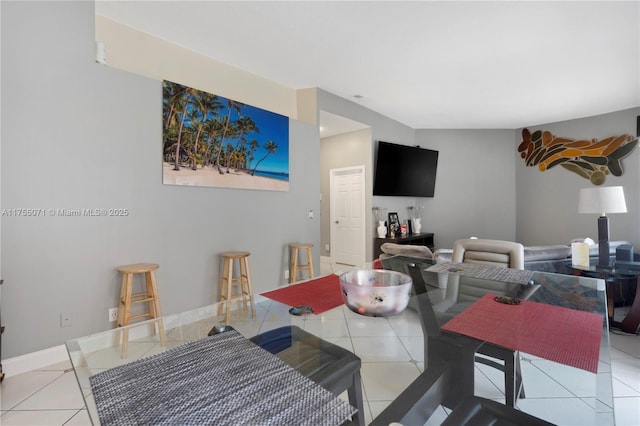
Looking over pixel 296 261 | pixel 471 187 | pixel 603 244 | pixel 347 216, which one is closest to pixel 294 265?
pixel 296 261

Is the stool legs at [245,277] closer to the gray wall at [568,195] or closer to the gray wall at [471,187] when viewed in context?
the gray wall at [471,187]

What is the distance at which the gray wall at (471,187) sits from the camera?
6.38m

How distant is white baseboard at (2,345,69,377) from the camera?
209 centimetres

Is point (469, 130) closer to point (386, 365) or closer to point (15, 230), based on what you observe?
point (386, 365)

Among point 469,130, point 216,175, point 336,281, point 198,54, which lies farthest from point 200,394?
point 469,130

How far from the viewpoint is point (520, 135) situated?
6.25 meters

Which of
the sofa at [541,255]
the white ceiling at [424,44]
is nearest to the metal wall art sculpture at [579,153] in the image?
the white ceiling at [424,44]

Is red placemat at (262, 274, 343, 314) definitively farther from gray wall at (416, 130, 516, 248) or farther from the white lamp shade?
gray wall at (416, 130, 516, 248)

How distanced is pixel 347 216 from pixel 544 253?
3.48 meters

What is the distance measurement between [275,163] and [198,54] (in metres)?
1.46

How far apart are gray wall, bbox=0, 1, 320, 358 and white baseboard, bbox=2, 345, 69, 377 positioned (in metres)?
0.05

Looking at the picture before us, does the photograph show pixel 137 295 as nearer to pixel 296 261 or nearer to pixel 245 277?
pixel 245 277

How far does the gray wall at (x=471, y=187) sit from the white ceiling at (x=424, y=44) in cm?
176

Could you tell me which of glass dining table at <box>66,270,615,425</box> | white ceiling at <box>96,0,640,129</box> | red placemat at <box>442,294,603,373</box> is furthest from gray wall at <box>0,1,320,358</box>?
red placemat at <box>442,294,603,373</box>
